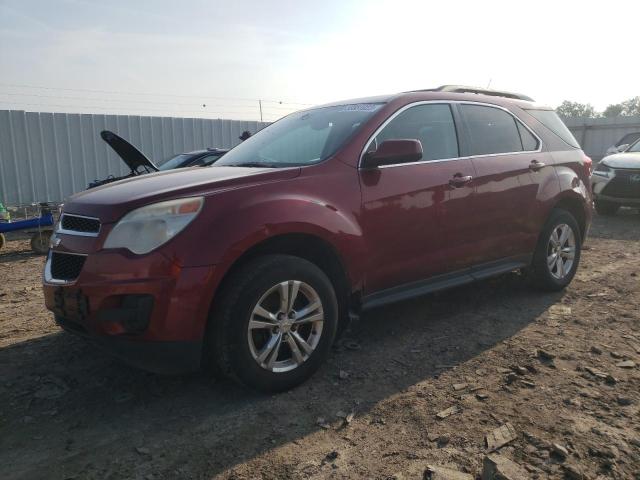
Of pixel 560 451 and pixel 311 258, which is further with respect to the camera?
pixel 311 258

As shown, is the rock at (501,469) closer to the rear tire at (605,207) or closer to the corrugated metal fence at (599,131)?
the rear tire at (605,207)

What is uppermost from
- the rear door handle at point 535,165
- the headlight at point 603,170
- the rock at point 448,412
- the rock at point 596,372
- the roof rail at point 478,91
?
the roof rail at point 478,91

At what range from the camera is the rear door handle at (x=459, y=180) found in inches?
145

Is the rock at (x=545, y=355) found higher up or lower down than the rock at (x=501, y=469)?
higher up

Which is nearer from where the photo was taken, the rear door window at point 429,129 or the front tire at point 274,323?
the front tire at point 274,323

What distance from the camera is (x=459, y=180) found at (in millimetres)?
3723

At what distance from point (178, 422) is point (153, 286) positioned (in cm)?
77

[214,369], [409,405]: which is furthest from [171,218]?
[409,405]

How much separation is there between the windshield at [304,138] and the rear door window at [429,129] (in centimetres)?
21

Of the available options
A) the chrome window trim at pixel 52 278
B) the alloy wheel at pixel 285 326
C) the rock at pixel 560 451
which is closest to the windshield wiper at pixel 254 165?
the alloy wheel at pixel 285 326

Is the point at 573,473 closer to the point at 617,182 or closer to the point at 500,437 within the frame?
the point at 500,437

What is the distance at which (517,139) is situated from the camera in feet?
14.4

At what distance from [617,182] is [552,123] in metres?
5.51

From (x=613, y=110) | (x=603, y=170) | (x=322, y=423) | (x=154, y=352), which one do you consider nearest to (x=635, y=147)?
(x=603, y=170)
